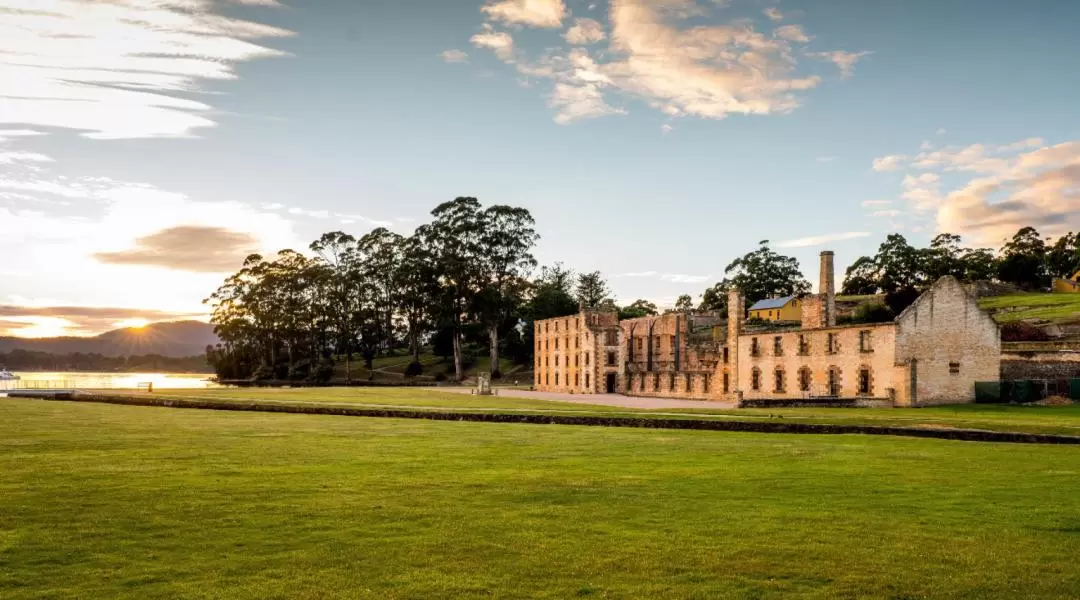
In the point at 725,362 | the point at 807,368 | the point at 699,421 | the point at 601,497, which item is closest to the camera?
the point at 601,497

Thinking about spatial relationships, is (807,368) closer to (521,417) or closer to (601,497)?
(521,417)

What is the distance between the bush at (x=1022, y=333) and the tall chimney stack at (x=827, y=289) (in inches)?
725

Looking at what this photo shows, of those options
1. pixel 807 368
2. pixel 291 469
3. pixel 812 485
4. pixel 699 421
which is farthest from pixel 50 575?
pixel 807 368

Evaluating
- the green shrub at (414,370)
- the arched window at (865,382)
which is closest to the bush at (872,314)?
the arched window at (865,382)

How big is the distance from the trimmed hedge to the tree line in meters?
54.5

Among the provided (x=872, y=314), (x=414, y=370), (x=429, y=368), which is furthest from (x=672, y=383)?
(x=429, y=368)

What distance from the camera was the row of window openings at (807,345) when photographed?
1923 inches

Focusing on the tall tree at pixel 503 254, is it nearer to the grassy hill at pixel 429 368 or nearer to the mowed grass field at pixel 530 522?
the grassy hill at pixel 429 368

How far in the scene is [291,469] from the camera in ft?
54.7

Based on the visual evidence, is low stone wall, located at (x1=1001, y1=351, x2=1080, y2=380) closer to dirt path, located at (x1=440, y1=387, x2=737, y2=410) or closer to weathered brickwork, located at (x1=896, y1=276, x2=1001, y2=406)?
weathered brickwork, located at (x1=896, y1=276, x2=1001, y2=406)

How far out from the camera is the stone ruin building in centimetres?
4716

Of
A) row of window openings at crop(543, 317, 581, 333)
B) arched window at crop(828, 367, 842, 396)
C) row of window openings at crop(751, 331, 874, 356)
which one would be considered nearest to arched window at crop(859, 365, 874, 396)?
row of window openings at crop(751, 331, 874, 356)

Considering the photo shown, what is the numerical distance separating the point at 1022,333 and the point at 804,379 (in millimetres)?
24881

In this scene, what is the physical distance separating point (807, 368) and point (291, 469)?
42130 millimetres
